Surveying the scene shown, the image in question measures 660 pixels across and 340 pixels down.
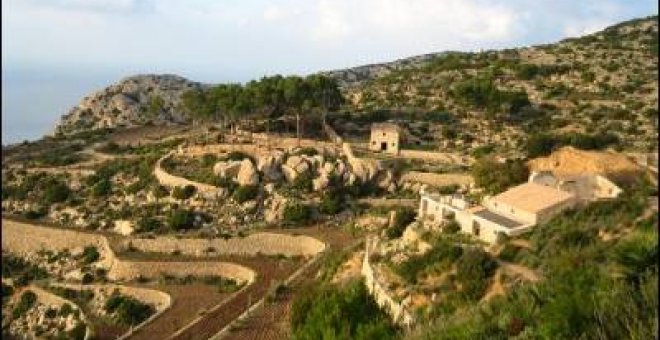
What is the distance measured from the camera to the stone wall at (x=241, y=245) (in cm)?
3731

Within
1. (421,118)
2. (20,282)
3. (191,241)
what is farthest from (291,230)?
(421,118)

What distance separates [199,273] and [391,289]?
12.0 meters

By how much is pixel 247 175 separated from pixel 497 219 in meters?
17.5

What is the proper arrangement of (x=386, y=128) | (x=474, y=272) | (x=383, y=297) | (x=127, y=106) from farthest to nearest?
Result: (x=127, y=106), (x=386, y=128), (x=383, y=297), (x=474, y=272)

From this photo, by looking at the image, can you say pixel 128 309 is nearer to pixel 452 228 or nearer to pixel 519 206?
pixel 452 228

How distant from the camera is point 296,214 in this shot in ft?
132

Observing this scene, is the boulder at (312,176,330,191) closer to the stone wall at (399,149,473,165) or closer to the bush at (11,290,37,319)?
the stone wall at (399,149,473,165)

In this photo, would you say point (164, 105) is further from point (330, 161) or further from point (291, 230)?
point (291, 230)

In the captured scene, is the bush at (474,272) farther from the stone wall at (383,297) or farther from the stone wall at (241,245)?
the stone wall at (241,245)

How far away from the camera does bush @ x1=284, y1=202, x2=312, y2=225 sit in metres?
40.2

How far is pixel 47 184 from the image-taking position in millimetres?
47312

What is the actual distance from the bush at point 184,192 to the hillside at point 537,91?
15.5 metres

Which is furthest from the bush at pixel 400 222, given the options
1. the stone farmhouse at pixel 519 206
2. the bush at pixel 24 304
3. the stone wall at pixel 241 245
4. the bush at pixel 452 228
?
the bush at pixel 24 304

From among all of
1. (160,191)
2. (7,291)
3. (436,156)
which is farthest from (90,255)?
(436,156)
